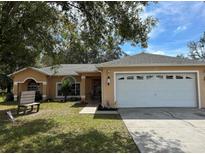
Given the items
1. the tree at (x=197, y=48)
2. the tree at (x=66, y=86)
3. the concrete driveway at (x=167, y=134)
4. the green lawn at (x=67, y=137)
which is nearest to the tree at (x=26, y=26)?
the green lawn at (x=67, y=137)

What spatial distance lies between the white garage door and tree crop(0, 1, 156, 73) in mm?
4802

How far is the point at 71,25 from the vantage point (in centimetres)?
1123

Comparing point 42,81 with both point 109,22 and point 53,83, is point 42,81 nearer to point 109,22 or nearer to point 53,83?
point 53,83

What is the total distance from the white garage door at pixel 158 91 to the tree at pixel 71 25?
4.80 metres

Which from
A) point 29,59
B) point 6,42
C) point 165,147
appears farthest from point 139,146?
point 29,59

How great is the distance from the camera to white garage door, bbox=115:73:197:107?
15.5 metres

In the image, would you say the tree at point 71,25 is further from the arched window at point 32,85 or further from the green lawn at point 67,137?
the arched window at point 32,85

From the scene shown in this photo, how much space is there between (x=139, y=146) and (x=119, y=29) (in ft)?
15.4

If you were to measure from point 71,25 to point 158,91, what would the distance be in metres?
8.04

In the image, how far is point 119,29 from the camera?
8844 millimetres

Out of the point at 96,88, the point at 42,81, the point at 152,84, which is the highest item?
the point at 42,81

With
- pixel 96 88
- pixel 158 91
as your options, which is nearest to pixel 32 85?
pixel 96 88

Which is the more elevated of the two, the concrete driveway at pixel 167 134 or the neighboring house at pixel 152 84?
the neighboring house at pixel 152 84

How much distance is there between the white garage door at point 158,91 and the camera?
→ 15.5 meters
